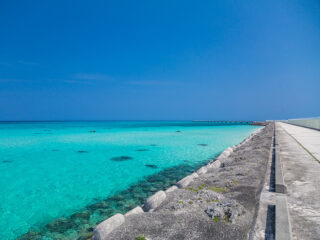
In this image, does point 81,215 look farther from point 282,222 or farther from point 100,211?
point 282,222

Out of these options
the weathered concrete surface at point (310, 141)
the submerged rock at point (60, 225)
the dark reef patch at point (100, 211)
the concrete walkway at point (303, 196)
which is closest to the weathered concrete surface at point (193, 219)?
the concrete walkway at point (303, 196)

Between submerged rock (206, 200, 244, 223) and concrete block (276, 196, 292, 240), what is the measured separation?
27.9 inches

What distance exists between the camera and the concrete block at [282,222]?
2.65m

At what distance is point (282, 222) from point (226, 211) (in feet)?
3.44

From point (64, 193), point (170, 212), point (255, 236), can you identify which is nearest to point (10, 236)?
point (64, 193)

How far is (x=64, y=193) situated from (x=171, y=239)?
258 inches

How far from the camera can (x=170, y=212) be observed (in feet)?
13.6

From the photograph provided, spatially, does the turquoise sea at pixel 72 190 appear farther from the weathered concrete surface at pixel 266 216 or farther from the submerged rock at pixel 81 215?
the weathered concrete surface at pixel 266 216

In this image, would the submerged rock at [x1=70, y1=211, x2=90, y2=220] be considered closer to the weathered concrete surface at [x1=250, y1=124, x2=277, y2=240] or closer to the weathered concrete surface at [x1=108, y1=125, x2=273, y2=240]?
the weathered concrete surface at [x1=108, y1=125, x2=273, y2=240]

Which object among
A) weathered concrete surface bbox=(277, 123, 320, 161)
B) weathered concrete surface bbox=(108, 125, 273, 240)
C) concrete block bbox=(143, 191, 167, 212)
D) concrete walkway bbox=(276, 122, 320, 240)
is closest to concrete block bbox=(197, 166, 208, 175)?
weathered concrete surface bbox=(108, 125, 273, 240)

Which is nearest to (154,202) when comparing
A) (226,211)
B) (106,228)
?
(106,228)

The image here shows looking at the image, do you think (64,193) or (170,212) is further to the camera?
(64,193)

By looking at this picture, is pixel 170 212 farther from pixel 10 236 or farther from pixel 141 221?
pixel 10 236

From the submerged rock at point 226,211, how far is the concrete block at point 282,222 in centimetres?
71
